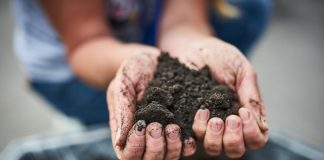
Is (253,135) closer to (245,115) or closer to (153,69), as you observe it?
(245,115)

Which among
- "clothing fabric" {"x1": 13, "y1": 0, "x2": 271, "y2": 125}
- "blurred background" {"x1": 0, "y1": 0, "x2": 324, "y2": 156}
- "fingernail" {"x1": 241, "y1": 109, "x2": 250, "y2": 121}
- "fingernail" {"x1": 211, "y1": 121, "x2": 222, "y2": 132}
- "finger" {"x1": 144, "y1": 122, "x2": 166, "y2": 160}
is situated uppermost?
"fingernail" {"x1": 241, "y1": 109, "x2": 250, "y2": 121}

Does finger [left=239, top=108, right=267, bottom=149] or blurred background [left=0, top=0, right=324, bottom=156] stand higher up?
finger [left=239, top=108, right=267, bottom=149]

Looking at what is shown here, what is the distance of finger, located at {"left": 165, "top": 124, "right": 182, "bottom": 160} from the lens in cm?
73

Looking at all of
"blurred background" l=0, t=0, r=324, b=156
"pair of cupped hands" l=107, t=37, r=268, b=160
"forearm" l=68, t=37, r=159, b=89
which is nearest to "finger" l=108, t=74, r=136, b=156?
"pair of cupped hands" l=107, t=37, r=268, b=160

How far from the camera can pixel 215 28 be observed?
1.54 metres

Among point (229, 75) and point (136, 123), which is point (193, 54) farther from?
point (136, 123)

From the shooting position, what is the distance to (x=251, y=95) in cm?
82

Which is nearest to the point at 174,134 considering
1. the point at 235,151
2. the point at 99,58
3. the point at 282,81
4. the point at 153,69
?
the point at 235,151

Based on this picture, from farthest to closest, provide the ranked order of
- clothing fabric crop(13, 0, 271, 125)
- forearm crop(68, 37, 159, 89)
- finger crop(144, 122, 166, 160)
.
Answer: clothing fabric crop(13, 0, 271, 125) < forearm crop(68, 37, 159, 89) < finger crop(144, 122, 166, 160)

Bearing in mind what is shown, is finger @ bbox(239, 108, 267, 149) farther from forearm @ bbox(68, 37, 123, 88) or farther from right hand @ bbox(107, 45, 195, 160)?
forearm @ bbox(68, 37, 123, 88)

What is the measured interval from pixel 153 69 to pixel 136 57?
0.04m

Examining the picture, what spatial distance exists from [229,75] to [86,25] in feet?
1.46

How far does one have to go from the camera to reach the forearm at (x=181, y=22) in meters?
1.19

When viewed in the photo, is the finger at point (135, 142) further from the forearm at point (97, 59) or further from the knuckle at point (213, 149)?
the forearm at point (97, 59)
